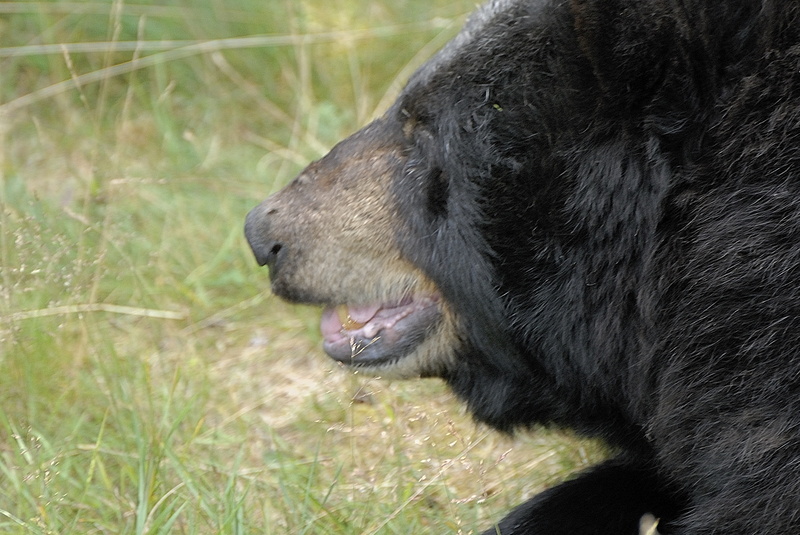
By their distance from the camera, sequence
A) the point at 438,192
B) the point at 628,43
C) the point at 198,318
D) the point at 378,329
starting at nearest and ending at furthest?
1. the point at 628,43
2. the point at 438,192
3. the point at 378,329
4. the point at 198,318

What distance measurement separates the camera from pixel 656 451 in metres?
2.03

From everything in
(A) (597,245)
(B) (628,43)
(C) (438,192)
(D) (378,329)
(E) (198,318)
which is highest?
(B) (628,43)

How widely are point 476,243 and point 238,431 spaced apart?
1.31 metres

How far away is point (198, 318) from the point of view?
3.78 metres

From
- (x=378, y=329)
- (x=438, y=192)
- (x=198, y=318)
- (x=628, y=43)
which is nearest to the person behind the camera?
(x=628, y=43)

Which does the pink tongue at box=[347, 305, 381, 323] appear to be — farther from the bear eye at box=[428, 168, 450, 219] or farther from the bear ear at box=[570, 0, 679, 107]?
the bear ear at box=[570, 0, 679, 107]

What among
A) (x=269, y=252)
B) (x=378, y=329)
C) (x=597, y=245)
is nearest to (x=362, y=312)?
(x=378, y=329)

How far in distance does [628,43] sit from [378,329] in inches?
38.9

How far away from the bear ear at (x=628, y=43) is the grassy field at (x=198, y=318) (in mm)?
928

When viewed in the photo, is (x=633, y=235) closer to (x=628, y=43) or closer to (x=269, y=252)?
(x=628, y=43)

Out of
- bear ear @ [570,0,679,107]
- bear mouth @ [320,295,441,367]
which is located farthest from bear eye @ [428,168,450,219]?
bear ear @ [570,0,679,107]

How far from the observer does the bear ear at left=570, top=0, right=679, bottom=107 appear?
6.12ft

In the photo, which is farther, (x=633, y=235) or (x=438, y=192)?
(x=438, y=192)

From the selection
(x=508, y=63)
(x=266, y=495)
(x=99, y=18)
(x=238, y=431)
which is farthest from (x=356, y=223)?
(x=99, y=18)
